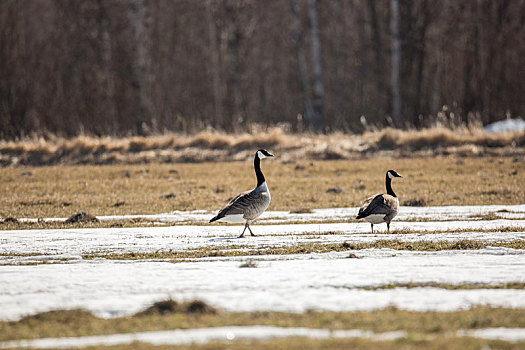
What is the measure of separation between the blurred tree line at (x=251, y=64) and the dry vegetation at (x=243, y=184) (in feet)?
20.2

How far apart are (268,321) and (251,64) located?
194ft

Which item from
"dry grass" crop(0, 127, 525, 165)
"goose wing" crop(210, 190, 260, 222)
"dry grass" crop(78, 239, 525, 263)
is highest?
"dry grass" crop(0, 127, 525, 165)

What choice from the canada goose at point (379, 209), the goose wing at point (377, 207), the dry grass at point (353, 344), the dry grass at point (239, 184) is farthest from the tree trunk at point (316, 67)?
the dry grass at point (353, 344)

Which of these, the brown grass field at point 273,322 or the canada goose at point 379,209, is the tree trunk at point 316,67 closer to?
the canada goose at point 379,209

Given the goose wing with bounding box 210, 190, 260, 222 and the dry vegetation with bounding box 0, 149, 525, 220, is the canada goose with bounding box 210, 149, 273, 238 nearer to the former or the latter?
the goose wing with bounding box 210, 190, 260, 222

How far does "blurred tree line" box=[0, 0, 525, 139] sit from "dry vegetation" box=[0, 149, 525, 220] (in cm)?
614

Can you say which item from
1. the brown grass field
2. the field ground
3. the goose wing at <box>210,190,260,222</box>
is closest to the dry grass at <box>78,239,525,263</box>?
the field ground

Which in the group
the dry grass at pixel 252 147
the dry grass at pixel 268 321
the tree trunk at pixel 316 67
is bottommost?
the dry grass at pixel 268 321

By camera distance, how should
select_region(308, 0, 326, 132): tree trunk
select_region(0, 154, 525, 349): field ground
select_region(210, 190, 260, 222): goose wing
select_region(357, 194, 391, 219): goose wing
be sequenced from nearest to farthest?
select_region(0, 154, 525, 349): field ground
select_region(210, 190, 260, 222): goose wing
select_region(357, 194, 391, 219): goose wing
select_region(308, 0, 326, 132): tree trunk

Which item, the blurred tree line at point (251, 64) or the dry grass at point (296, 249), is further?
the blurred tree line at point (251, 64)

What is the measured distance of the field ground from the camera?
6.14 meters

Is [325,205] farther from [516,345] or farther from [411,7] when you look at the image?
[411,7]

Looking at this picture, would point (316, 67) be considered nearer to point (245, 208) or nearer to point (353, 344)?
point (245, 208)

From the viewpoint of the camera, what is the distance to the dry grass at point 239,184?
18125 millimetres
